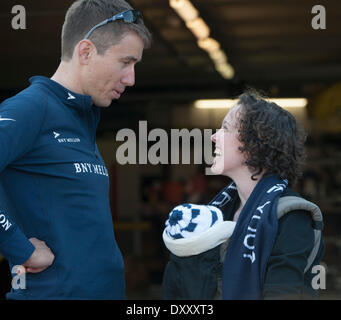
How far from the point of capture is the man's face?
5.89ft

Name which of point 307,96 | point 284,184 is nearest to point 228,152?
point 284,184

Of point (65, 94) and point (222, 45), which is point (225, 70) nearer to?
point (222, 45)

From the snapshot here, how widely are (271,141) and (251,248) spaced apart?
347 millimetres

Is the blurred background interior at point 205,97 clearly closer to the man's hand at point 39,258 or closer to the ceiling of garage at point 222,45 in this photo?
the ceiling of garage at point 222,45

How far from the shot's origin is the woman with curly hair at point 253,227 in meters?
1.65

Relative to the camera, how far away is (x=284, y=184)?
1.80 meters

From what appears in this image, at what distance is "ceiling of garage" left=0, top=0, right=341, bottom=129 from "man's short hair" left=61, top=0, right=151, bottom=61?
6.68ft

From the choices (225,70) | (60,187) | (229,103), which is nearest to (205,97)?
(229,103)

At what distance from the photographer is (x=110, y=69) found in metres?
1.81

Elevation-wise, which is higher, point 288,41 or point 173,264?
point 288,41

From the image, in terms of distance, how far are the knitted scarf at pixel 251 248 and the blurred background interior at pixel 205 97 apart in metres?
3.73

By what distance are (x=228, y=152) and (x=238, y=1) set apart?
3278 millimetres

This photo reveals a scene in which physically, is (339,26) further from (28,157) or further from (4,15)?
(28,157)

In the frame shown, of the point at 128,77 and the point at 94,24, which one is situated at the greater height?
the point at 94,24
